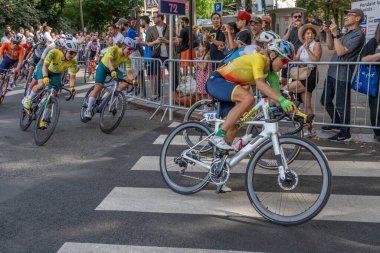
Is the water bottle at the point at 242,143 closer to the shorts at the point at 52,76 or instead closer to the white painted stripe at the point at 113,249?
the white painted stripe at the point at 113,249

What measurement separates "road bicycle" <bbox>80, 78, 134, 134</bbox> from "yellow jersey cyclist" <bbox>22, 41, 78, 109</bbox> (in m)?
0.59

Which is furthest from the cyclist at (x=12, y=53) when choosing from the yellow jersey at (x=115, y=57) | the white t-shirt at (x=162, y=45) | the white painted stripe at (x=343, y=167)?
the white painted stripe at (x=343, y=167)

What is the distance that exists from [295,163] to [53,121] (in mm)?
4307

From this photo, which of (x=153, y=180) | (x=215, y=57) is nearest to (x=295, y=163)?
(x=153, y=180)

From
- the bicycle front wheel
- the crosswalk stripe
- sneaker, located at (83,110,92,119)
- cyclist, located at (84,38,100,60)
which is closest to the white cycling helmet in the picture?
sneaker, located at (83,110,92,119)

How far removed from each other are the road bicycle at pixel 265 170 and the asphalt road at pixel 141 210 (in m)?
0.15

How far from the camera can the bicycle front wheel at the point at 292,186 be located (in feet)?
13.4

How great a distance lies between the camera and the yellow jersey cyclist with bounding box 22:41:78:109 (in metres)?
7.70

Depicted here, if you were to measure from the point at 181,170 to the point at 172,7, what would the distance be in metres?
5.44

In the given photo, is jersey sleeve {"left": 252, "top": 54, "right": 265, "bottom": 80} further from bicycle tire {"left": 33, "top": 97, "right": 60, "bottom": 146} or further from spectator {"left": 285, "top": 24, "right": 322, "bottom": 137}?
bicycle tire {"left": 33, "top": 97, "right": 60, "bottom": 146}

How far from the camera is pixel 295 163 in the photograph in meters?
4.40

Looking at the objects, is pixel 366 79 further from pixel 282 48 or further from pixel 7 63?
pixel 7 63

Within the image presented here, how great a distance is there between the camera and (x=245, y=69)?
4762 mm

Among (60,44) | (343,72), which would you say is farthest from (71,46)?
(343,72)
